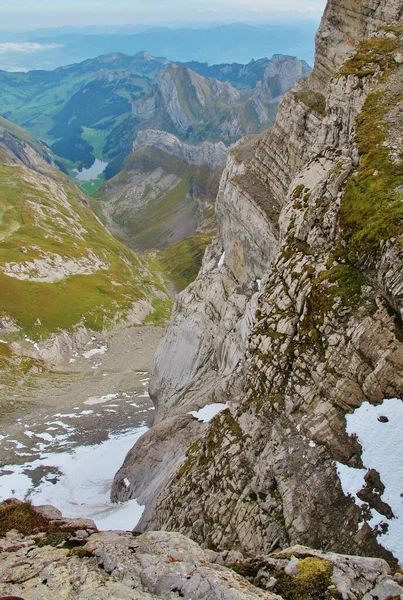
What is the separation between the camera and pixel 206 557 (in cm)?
1994

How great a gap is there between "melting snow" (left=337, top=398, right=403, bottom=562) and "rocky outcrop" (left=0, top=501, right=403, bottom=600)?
246 cm

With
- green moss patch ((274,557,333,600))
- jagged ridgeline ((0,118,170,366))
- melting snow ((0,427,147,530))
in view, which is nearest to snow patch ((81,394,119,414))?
melting snow ((0,427,147,530))

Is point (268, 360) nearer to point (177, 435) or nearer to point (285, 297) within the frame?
point (285, 297)

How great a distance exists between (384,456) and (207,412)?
2373 centimetres

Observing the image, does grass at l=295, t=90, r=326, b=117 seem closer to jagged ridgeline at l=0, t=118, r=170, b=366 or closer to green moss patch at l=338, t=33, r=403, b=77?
green moss patch at l=338, t=33, r=403, b=77

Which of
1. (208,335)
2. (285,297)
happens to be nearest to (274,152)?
(208,335)

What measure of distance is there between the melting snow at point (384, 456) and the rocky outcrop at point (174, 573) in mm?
2456


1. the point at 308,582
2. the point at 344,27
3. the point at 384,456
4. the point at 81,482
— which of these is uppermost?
the point at 344,27

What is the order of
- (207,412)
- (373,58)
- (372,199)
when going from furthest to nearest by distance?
(207,412), (373,58), (372,199)

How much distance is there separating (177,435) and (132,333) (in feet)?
275

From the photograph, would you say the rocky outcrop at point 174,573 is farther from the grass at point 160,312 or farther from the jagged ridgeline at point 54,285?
the grass at point 160,312

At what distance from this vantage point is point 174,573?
18.4 metres

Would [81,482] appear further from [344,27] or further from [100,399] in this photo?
[344,27]

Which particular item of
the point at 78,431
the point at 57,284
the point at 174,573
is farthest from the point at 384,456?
the point at 57,284
